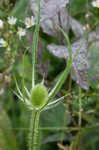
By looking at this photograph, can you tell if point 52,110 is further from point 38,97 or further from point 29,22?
point 38,97

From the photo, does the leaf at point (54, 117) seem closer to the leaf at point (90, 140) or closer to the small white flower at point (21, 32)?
the leaf at point (90, 140)

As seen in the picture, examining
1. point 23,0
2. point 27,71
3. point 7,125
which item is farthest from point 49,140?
point 23,0

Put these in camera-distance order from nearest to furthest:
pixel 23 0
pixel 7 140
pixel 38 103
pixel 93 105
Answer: pixel 38 103 < pixel 7 140 < pixel 93 105 < pixel 23 0

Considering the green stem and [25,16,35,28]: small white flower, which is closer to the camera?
the green stem

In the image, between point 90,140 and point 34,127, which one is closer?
point 34,127

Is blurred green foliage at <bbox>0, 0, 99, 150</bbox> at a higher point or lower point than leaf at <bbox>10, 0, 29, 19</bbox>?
lower

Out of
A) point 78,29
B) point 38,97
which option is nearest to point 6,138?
point 38,97

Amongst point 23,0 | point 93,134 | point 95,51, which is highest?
point 23,0

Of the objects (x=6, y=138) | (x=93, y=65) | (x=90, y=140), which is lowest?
(x=90, y=140)

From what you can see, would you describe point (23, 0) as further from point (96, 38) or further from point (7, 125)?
point (7, 125)

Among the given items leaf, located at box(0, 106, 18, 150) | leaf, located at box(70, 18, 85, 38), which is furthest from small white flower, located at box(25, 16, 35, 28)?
leaf, located at box(0, 106, 18, 150)

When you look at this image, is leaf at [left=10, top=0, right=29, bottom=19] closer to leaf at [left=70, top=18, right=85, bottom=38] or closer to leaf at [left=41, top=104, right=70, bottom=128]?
leaf at [left=70, top=18, right=85, bottom=38]
